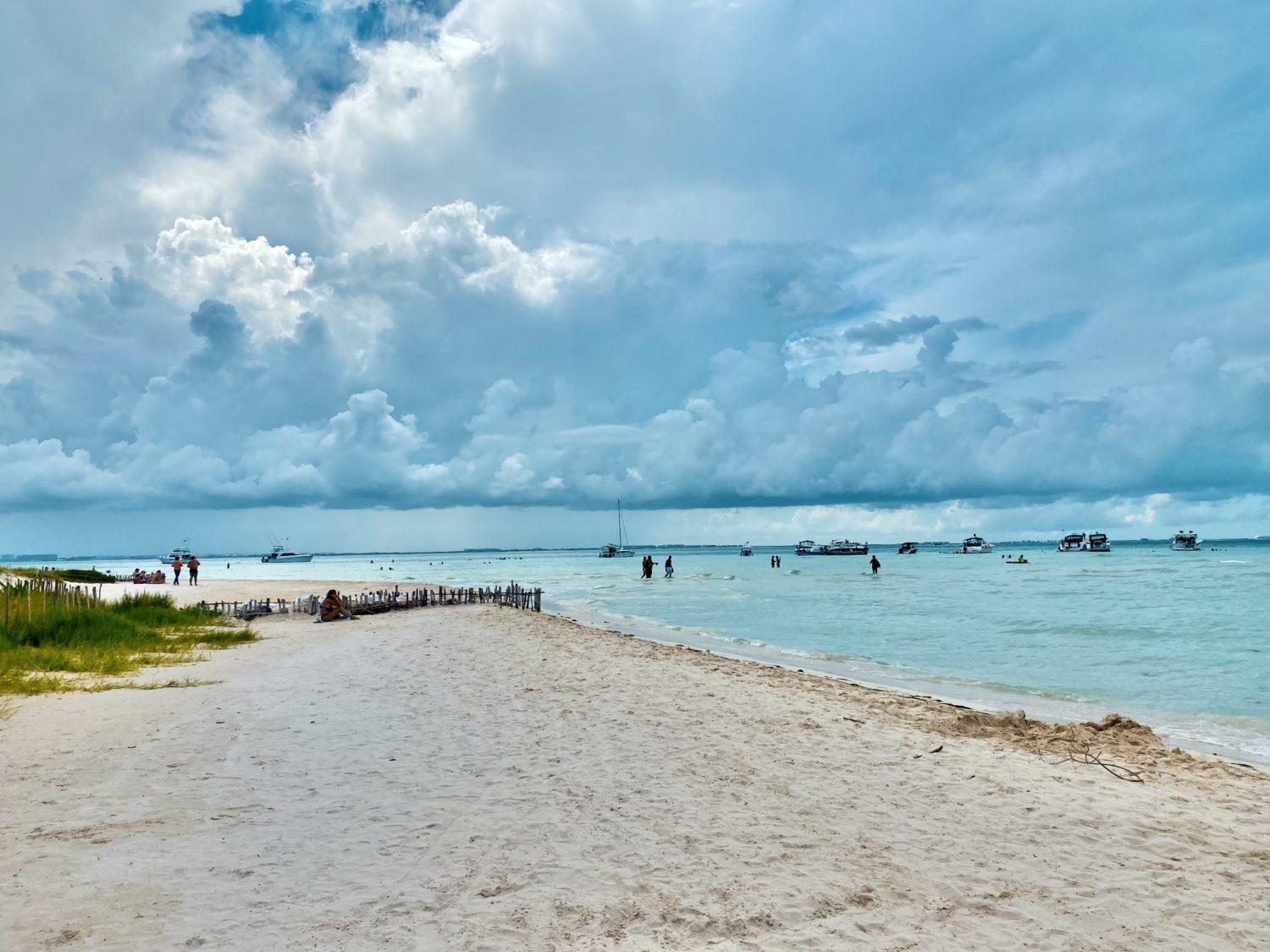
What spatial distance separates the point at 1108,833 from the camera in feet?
23.0

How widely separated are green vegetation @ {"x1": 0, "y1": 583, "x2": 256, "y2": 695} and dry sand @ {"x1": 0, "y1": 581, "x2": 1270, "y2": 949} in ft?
6.35

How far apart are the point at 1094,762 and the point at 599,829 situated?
7003 millimetres

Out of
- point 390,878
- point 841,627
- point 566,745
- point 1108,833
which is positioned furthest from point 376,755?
point 841,627

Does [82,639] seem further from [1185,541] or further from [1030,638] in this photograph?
[1185,541]

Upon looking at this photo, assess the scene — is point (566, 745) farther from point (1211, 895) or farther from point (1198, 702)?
point (1198, 702)

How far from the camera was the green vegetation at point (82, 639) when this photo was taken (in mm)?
12727

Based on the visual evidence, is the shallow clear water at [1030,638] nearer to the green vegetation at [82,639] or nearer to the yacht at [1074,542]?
the green vegetation at [82,639]

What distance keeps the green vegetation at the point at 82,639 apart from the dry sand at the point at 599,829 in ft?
6.35

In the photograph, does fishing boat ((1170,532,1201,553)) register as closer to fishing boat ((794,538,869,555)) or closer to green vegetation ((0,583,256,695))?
fishing boat ((794,538,869,555))

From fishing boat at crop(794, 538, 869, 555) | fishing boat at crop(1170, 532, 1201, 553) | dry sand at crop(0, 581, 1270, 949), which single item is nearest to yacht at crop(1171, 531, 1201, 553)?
fishing boat at crop(1170, 532, 1201, 553)

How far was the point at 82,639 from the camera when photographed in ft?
53.3

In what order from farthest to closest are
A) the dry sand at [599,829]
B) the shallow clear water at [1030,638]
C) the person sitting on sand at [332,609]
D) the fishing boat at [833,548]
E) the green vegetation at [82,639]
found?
the fishing boat at [833,548] < the person sitting on sand at [332,609] < the shallow clear water at [1030,638] < the green vegetation at [82,639] < the dry sand at [599,829]

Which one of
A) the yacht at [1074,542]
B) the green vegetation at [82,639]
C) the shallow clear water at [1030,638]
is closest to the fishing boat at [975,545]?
the yacht at [1074,542]

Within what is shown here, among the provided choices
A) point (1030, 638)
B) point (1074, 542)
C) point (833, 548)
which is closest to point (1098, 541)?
point (1074, 542)
